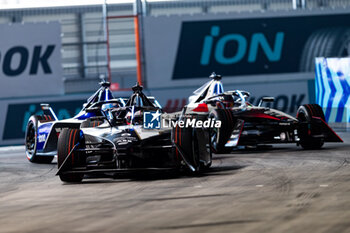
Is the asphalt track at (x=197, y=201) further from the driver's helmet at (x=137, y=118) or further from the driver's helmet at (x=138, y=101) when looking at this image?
the driver's helmet at (x=138, y=101)

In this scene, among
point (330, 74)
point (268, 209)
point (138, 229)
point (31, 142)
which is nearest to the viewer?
point (138, 229)

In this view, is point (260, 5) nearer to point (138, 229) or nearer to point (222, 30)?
point (222, 30)

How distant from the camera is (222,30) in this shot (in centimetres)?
2236

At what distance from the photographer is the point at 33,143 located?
14.1 m

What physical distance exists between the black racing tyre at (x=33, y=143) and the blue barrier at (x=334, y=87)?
8164mm

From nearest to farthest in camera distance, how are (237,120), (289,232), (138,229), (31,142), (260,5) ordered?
(289,232) < (138,229) < (237,120) < (31,142) < (260,5)

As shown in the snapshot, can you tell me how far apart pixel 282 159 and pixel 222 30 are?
11.3 metres

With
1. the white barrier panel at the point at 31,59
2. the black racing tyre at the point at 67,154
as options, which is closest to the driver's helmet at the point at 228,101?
the black racing tyre at the point at 67,154

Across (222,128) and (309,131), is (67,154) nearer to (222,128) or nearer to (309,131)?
(222,128)

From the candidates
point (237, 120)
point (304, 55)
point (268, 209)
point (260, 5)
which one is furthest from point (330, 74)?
point (268, 209)

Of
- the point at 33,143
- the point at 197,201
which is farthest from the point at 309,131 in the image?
the point at 197,201

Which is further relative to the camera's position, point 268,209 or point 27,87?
point 27,87

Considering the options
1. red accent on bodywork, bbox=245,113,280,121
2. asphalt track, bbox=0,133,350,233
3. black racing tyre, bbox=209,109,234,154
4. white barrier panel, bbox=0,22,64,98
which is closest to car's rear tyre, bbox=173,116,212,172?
asphalt track, bbox=0,133,350,233

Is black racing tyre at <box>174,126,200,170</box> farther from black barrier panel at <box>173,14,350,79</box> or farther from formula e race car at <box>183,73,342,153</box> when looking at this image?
black barrier panel at <box>173,14,350,79</box>
